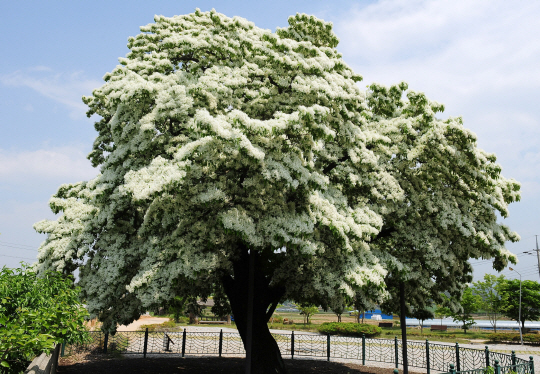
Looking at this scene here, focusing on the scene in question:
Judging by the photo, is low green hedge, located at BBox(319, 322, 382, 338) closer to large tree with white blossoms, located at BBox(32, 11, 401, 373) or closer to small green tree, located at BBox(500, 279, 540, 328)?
small green tree, located at BBox(500, 279, 540, 328)

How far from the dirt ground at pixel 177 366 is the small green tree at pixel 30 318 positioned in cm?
800

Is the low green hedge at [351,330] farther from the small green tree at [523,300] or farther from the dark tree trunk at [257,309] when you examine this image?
the dark tree trunk at [257,309]

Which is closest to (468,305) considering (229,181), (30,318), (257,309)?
(257,309)

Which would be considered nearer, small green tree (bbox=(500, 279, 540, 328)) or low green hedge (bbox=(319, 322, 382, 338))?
low green hedge (bbox=(319, 322, 382, 338))

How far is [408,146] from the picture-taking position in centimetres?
1386

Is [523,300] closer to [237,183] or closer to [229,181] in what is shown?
[237,183]

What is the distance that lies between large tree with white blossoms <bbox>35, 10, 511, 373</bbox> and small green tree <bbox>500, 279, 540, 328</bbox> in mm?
35910

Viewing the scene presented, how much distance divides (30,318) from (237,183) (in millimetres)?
5823

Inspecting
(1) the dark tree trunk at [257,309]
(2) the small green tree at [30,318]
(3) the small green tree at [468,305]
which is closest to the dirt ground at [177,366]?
(1) the dark tree trunk at [257,309]

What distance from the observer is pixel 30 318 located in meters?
6.71

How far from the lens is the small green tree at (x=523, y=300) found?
43.4m

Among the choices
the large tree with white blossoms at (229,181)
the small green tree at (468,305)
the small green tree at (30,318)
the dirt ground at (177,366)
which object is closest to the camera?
the small green tree at (30,318)

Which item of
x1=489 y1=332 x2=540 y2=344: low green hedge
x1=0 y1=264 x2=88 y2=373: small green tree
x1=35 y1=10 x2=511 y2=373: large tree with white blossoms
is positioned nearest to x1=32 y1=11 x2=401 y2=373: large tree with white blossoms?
x1=35 y1=10 x2=511 y2=373: large tree with white blossoms

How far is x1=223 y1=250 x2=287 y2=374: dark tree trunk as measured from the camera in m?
14.2
